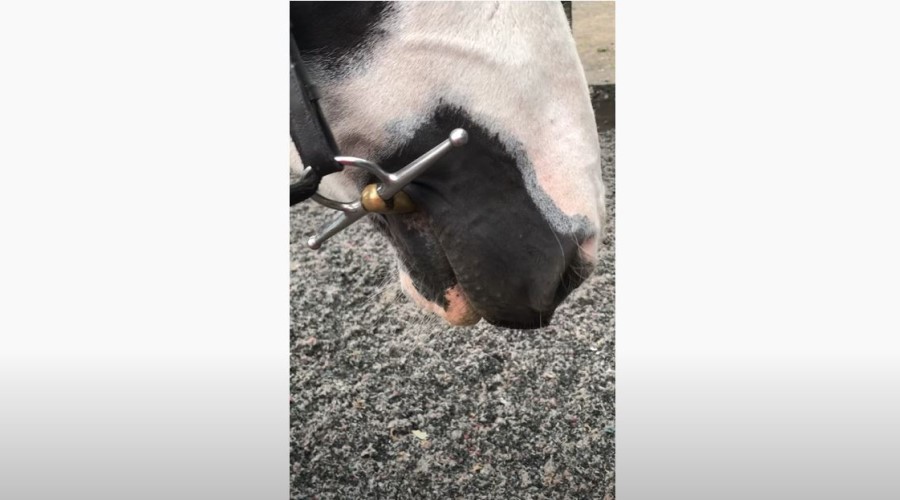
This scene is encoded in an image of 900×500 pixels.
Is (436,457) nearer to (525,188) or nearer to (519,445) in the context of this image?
(519,445)

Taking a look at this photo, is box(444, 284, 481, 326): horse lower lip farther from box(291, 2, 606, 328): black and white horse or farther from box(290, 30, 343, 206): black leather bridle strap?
box(290, 30, 343, 206): black leather bridle strap

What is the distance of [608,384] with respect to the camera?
1497 mm

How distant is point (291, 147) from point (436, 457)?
21.9 inches

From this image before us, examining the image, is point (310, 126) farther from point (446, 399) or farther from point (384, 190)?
point (446, 399)

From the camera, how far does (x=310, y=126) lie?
111 cm

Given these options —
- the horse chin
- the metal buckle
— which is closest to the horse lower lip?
the horse chin

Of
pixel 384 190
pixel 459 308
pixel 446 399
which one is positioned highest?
pixel 384 190

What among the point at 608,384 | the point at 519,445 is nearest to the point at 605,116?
the point at 608,384

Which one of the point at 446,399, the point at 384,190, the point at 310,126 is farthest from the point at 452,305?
the point at 446,399

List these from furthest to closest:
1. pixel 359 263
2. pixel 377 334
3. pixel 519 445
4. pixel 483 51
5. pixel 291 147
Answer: pixel 359 263
pixel 377 334
pixel 519 445
pixel 291 147
pixel 483 51

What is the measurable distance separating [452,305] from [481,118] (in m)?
0.26

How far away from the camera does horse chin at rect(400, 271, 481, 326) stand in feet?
3.94

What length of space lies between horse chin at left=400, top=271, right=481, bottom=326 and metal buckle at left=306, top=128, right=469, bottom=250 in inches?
4.8

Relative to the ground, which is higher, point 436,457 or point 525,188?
point 525,188
